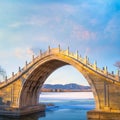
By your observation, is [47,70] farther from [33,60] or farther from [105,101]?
[105,101]

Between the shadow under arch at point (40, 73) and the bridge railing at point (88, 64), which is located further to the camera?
the shadow under arch at point (40, 73)

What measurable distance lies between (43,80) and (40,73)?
3.65 m

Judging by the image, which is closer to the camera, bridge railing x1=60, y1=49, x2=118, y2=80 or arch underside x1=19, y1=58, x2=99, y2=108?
bridge railing x1=60, y1=49, x2=118, y2=80

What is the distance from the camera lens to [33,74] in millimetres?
40000

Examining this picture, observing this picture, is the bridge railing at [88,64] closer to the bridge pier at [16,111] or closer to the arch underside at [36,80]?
the arch underside at [36,80]

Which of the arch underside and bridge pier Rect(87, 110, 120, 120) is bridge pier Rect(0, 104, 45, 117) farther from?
bridge pier Rect(87, 110, 120, 120)

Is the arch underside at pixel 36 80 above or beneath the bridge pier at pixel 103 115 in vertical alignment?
above

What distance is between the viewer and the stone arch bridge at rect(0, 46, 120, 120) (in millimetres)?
31062

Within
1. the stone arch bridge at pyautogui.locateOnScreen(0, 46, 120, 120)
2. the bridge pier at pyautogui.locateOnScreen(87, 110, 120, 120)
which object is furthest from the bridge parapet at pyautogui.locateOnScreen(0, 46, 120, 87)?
the bridge pier at pyautogui.locateOnScreen(87, 110, 120, 120)

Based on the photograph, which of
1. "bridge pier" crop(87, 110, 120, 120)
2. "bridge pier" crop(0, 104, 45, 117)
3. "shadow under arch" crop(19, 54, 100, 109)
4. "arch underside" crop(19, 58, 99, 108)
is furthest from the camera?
"arch underside" crop(19, 58, 99, 108)

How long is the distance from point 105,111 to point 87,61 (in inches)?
260

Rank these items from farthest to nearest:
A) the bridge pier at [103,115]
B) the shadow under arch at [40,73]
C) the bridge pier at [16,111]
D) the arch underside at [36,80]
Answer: the arch underside at [36,80] → the bridge pier at [16,111] → the shadow under arch at [40,73] → the bridge pier at [103,115]

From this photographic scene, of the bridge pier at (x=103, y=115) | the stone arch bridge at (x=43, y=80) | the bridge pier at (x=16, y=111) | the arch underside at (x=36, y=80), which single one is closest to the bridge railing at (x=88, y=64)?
the stone arch bridge at (x=43, y=80)

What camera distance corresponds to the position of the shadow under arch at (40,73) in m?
33.9
